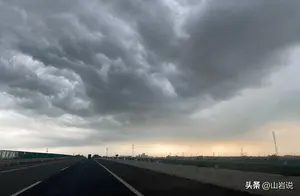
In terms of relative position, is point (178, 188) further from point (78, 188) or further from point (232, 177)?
point (78, 188)

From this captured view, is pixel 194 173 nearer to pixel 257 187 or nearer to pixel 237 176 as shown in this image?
pixel 237 176

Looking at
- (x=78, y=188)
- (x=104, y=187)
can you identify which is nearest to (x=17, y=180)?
(x=78, y=188)

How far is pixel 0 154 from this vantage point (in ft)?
255

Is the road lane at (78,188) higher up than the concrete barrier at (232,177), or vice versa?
the concrete barrier at (232,177)

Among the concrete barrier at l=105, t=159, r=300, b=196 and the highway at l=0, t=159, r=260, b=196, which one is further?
the highway at l=0, t=159, r=260, b=196

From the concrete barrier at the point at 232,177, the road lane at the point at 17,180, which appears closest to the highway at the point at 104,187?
the road lane at the point at 17,180

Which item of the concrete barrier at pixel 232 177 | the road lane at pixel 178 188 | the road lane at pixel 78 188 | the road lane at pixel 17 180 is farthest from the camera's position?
the road lane at pixel 17 180

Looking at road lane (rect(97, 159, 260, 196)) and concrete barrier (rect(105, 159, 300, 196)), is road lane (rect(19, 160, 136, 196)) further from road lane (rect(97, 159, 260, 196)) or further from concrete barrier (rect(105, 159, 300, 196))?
concrete barrier (rect(105, 159, 300, 196))

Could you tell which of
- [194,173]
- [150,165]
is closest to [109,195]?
[194,173]

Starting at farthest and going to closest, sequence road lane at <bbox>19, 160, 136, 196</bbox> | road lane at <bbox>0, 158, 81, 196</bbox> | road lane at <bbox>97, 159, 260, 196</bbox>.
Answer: road lane at <bbox>0, 158, 81, 196</bbox>, road lane at <bbox>19, 160, 136, 196</bbox>, road lane at <bbox>97, 159, 260, 196</bbox>

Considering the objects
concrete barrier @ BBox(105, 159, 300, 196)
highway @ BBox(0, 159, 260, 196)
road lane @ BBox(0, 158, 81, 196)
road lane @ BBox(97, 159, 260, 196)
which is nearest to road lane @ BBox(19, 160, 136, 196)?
highway @ BBox(0, 159, 260, 196)

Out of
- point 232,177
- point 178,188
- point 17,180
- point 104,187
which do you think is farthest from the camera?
point 17,180

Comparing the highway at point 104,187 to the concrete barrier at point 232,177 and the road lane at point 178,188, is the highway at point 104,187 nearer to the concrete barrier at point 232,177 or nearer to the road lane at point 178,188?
the road lane at point 178,188

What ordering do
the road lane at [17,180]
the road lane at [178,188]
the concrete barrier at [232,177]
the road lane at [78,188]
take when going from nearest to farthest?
1. the concrete barrier at [232,177]
2. the road lane at [178,188]
3. the road lane at [78,188]
4. the road lane at [17,180]
